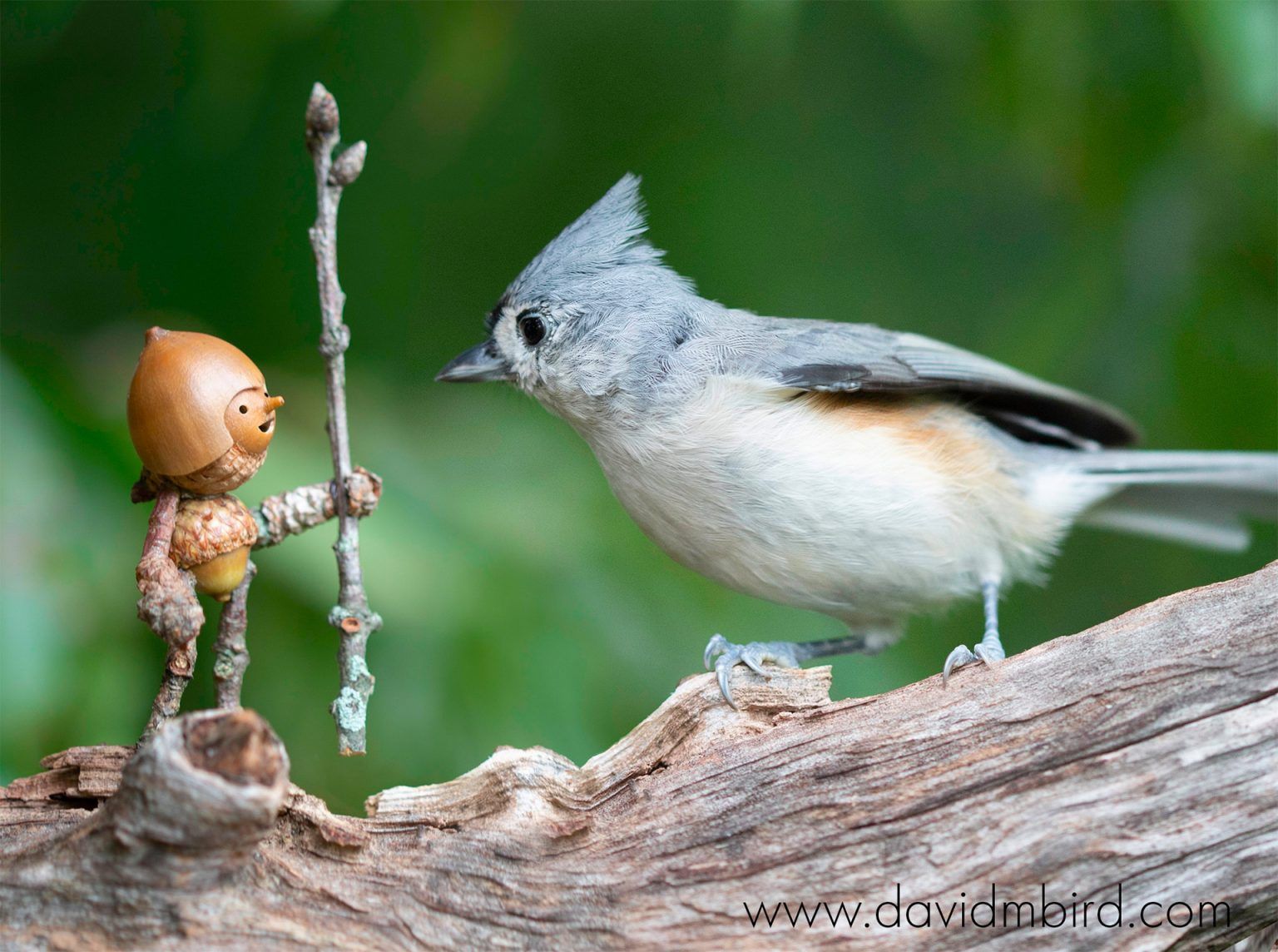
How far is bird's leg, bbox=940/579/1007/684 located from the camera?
1542mm

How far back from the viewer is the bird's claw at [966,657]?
1.49m

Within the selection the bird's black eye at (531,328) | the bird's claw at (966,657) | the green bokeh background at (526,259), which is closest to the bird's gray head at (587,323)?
the bird's black eye at (531,328)

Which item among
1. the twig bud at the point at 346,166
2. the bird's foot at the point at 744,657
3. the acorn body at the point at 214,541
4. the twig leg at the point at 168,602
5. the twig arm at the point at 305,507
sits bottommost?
the twig leg at the point at 168,602

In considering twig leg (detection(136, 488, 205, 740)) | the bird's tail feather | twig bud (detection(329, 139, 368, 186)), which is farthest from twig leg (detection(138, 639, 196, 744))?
the bird's tail feather

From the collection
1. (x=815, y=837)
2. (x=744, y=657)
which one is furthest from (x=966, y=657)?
(x=815, y=837)

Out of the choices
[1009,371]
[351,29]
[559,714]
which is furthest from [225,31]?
[1009,371]

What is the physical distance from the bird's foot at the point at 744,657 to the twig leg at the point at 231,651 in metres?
0.62

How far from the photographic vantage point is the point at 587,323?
6.28ft

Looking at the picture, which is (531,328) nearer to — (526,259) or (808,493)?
(808,493)

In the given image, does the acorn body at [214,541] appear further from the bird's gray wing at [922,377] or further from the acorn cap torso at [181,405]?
the bird's gray wing at [922,377]

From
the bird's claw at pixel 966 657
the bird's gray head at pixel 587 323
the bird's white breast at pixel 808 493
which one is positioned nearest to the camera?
the bird's claw at pixel 966 657

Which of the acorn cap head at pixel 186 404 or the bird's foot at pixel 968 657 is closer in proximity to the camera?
the acorn cap head at pixel 186 404

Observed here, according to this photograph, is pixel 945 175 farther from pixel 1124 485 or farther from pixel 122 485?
pixel 122 485

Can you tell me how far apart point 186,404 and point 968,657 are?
1.09 meters
